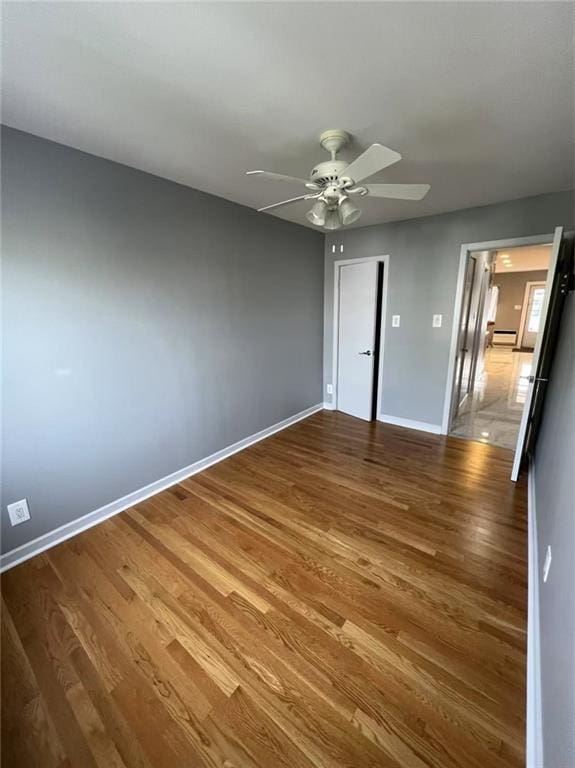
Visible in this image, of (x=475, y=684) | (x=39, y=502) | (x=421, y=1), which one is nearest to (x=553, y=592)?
(x=475, y=684)

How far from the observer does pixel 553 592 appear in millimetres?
1242

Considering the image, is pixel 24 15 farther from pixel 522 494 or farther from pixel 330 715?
pixel 522 494

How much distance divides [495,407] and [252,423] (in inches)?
142

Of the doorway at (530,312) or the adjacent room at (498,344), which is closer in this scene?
the adjacent room at (498,344)

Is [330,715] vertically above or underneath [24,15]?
underneath

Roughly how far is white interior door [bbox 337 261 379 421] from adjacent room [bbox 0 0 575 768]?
73 cm

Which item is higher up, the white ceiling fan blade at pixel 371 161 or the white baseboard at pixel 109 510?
the white ceiling fan blade at pixel 371 161

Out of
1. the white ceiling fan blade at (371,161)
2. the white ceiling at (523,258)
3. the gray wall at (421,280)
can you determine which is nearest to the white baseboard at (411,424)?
the gray wall at (421,280)

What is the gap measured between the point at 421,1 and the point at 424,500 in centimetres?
264

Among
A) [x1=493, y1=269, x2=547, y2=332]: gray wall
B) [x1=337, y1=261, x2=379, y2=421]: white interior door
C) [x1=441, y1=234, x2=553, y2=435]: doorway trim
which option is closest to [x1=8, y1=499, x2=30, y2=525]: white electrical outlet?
[x1=337, y1=261, x2=379, y2=421]: white interior door

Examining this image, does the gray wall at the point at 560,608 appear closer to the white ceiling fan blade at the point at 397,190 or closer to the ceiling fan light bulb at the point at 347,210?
the white ceiling fan blade at the point at 397,190

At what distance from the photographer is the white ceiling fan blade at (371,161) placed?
1.32 metres

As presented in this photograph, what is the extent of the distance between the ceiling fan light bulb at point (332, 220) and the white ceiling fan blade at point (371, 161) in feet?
1.03

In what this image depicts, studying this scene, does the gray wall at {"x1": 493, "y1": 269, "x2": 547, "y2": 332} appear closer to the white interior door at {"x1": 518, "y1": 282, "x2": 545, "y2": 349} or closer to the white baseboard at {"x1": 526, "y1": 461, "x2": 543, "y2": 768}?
the white interior door at {"x1": 518, "y1": 282, "x2": 545, "y2": 349}
